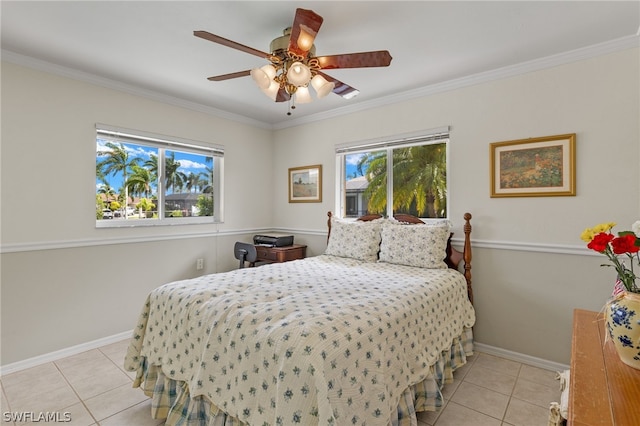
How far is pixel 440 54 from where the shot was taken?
91.7 inches

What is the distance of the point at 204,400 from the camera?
1521 mm

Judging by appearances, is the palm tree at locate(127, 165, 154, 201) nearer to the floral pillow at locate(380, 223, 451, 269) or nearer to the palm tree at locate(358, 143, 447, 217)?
the palm tree at locate(358, 143, 447, 217)

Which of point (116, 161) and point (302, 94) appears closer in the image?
point (302, 94)

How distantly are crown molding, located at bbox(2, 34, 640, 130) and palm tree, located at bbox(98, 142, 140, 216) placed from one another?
0.55 m

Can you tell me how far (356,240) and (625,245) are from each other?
7.05 feet

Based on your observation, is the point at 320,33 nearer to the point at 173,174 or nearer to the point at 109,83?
the point at 109,83

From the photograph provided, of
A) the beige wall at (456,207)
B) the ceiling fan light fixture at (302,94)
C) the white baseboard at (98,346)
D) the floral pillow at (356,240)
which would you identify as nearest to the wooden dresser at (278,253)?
the floral pillow at (356,240)

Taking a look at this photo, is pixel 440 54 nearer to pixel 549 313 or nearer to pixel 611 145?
pixel 611 145

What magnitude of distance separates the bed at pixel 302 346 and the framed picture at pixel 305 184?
1.55 metres

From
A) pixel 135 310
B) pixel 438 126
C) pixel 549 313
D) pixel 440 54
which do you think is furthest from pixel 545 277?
pixel 135 310

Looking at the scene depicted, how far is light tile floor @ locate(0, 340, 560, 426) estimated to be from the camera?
184cm

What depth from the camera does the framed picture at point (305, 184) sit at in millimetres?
3879

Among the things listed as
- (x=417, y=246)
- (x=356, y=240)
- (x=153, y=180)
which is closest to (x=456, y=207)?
(x=417, y=246)

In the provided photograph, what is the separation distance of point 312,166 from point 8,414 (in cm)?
327
